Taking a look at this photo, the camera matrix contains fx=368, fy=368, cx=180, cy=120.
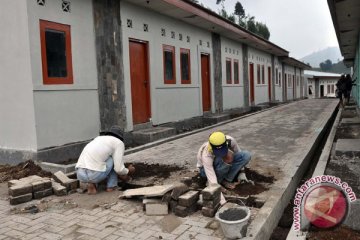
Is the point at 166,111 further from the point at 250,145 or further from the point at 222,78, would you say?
the point at 222,78

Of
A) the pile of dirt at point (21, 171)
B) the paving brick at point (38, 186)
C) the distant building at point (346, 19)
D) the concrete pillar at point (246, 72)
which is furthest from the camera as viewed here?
the concrete pillar at point (246, 72)

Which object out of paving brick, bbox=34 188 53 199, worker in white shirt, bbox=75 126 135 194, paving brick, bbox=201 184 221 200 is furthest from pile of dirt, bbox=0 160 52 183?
paving brick, bbox=201 184 221 200

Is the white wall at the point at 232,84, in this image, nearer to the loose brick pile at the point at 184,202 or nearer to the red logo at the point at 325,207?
the loose brick pile at the point at 184,202

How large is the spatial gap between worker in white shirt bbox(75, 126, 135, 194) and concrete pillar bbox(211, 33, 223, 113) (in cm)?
1071

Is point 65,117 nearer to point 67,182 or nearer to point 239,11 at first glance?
point 67,182

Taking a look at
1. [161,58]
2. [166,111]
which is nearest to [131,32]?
[161,58]

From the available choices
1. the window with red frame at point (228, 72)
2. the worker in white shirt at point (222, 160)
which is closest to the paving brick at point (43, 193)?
the worker in white shirt at point (222, 160)

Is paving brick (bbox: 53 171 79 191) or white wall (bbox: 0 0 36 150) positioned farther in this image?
white wall (bbox: 0 0 36 150)

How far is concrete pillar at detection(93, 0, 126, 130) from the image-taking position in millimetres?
8898

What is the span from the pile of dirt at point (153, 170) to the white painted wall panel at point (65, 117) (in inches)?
74.6

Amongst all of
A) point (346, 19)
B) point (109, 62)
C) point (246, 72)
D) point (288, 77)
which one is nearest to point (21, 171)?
point (109, 62)

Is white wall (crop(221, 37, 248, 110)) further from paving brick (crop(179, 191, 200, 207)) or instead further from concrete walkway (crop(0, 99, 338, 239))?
paving brick (crop(179, 191, 200, 207))

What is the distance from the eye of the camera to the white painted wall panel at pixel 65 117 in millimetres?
7332

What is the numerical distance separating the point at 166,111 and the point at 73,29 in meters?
4.57
